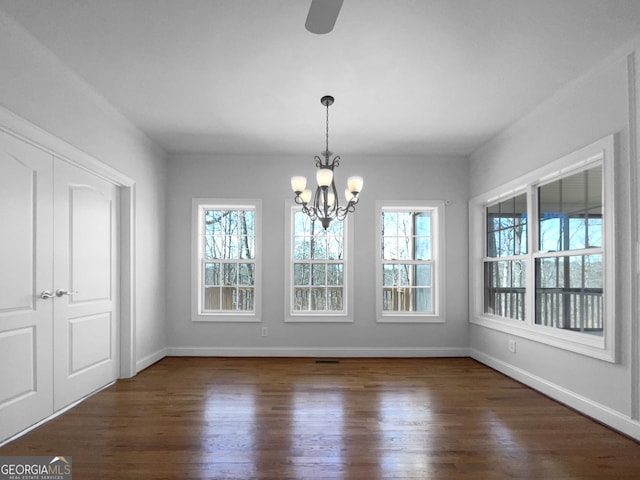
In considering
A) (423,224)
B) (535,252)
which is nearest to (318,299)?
(423,224)

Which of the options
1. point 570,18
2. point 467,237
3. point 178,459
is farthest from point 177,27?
point 467,237

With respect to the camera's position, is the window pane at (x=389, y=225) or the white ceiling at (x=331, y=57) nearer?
the white ceiling at (x=331, y=57)

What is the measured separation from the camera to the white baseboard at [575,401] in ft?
9.37

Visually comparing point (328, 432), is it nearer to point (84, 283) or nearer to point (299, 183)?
point (299, 183)

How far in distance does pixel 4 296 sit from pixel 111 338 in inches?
63.1

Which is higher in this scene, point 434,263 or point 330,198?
point 330,198

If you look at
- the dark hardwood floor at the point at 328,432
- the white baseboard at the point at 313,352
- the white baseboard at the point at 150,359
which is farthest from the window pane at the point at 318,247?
the white baseboard at the point at 150,359

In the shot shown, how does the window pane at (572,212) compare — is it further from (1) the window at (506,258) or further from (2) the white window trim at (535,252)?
(1) the window at (506,258)

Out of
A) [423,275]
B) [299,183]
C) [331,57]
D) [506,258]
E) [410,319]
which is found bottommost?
[410,319]

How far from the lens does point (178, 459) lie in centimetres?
250

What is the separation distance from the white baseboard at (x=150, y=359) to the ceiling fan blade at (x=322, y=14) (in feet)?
13.4

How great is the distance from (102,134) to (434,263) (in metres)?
4.22

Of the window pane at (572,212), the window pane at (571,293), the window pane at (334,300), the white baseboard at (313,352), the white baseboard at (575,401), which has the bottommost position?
the white baseboard at (313,352)

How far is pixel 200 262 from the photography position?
5.55 metres
